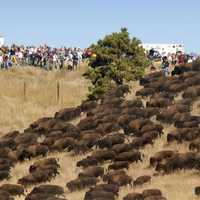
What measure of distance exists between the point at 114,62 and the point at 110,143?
2069 cm

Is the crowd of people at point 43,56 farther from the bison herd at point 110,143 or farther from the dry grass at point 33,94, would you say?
the bison herd at point 110,143

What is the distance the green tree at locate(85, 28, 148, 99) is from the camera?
168 feet

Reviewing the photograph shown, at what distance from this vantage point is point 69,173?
2895 cm

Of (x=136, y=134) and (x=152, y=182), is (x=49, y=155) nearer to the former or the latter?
(x=136, y=134)

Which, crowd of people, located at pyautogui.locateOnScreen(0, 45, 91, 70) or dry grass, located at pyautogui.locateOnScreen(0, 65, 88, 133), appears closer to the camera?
dry grass, located at pyautogui.locateOnScreen(0, 65, 88, 133)

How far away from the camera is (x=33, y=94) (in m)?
55.8

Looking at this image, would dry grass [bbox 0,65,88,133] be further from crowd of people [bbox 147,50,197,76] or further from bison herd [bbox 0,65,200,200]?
bison herd [bbox 0,65,200,200]

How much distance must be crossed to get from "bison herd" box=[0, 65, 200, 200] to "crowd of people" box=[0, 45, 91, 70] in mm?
15670

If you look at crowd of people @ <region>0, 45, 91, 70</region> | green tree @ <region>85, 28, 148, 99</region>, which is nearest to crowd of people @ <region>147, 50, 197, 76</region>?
green tree @ <region>85, 28, 148, 99</region>

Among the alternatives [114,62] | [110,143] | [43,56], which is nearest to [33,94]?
[43,56]

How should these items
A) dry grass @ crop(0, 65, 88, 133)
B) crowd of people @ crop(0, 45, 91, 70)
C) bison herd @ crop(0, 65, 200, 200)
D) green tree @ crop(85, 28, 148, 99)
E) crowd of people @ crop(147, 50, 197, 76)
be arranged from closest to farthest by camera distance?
bison herd @ crop(0, 65, 200, 200) < dry grass @ crop(0, 65, 88, 133) < green tree @ crop(85, 28, 148, 99) < crowd of people @ crop(147, 50, 197, 76) < crowd of people @ crop(0, 45, 91, 70)

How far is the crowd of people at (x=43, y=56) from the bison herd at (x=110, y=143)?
617 inches

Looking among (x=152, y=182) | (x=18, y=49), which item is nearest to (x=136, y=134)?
(x=152, y=182)

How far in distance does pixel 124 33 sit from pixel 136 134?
70.8 feet
